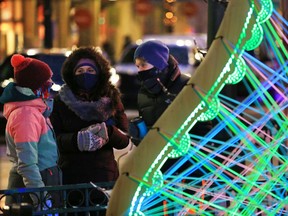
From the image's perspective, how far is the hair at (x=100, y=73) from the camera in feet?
27.0

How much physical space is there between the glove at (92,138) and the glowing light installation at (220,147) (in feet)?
7.68

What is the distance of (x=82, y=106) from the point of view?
8.11 metres

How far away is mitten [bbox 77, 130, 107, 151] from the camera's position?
796cm

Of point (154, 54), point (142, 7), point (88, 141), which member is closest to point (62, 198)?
point (88, 141)

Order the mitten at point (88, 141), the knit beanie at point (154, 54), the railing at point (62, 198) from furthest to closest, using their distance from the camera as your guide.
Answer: the knit beanie at point (154, 54), the mitten at point (88, 141), the railing at point (62, 198)

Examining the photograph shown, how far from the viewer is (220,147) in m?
5.32

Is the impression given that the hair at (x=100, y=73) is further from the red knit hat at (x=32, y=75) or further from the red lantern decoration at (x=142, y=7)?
the red lantern decoration at (x=142, y=7)

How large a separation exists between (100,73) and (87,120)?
34 centimetres

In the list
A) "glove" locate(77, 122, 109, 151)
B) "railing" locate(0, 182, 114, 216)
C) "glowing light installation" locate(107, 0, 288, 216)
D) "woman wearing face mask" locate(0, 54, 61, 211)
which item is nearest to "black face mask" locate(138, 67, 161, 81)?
"glove" locate(77, 122, 109, 151)

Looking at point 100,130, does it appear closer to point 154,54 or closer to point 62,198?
point 154,54

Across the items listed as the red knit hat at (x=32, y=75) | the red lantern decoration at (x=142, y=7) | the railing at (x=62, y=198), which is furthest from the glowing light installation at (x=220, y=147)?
the red lantern decoration at (x=142, y=7)

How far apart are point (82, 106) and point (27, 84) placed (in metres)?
0.54

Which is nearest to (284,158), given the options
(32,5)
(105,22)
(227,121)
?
(227,121)

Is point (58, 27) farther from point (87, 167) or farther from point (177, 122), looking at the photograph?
point (177, 122)
